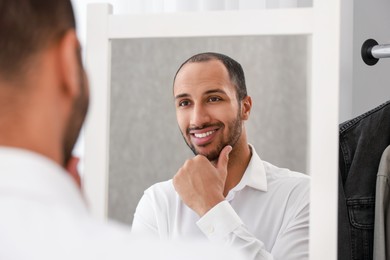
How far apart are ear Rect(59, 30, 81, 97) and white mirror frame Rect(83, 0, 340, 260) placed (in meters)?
0.63

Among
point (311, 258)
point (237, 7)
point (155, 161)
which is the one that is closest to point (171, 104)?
point (155, 161)

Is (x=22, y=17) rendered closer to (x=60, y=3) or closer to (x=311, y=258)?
(x=60, y=3)

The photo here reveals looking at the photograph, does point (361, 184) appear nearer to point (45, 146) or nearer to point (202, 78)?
point (202, 78)

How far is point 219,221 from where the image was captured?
1.15 m

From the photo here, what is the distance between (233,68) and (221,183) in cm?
21

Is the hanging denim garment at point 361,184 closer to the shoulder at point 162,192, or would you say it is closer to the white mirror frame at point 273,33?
the white mirror frame at point 273,33

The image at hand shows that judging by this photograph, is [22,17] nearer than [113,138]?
Yes

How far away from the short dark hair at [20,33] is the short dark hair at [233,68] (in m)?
0.66

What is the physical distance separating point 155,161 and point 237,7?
2.27ft

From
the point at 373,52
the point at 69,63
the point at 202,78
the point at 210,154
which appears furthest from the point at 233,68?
the point at 69,63

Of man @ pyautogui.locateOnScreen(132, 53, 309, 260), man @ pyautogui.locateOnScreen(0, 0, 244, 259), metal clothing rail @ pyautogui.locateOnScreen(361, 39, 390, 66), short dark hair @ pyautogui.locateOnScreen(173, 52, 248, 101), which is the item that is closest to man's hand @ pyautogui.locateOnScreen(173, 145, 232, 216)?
man @ pyautogui.locateOnScreen(132, 53, 309, 260)

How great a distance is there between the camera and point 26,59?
0.57 metres

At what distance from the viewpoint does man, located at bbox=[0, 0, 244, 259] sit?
1.70 ft

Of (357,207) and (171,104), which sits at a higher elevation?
(171,104)
